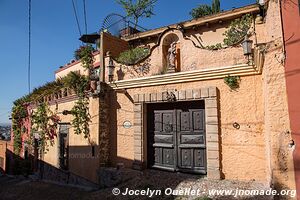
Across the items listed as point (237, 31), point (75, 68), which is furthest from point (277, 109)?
point (75, 68)

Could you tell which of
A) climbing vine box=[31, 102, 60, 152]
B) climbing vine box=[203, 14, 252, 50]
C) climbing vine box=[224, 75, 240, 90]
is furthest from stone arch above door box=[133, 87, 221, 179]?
climbing vine box=[31, 102, 60, 152]

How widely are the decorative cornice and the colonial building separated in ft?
0.08

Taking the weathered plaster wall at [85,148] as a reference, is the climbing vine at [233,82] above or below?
above

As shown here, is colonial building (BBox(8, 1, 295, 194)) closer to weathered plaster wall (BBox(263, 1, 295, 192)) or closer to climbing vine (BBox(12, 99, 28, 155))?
weathered plaster wall (BBox(263, 1, 295, 192))

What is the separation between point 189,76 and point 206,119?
1.32 metres

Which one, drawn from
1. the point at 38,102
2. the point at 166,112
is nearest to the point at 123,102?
the point at 166,112

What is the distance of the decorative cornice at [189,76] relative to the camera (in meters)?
6.61

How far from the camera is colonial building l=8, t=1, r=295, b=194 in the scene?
4.93 metres

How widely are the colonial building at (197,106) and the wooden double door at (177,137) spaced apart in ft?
0.10

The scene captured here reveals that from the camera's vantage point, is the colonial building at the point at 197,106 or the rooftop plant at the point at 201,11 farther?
the rooftop plant at the point at 201,11

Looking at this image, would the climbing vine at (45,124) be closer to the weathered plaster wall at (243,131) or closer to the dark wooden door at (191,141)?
the dark wooden door at (191,141)

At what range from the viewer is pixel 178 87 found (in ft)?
25.4

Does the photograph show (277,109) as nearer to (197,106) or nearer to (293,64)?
(293,64)

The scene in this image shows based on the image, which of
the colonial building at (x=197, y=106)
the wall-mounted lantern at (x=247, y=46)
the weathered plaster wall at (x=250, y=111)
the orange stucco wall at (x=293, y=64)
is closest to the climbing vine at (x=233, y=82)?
the colonial building at (x=197, y=106)
